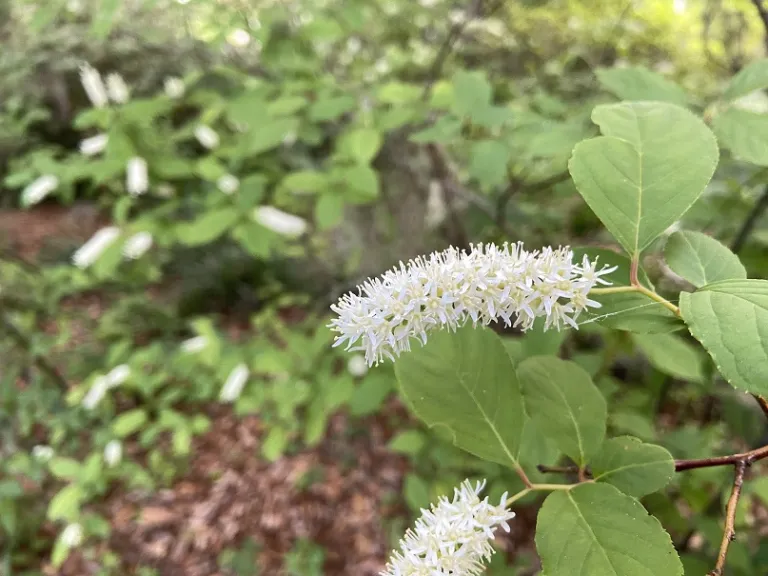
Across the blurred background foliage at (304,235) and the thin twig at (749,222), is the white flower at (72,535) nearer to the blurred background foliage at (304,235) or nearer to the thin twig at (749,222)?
the blurred background foliage at (304,235)

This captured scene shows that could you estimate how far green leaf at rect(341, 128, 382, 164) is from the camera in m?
1.53

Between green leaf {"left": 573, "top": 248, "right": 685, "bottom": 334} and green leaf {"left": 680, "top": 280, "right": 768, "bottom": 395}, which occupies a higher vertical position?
green leaf {"left": 680, "top": 280, "right": 768, "bottom": 395}

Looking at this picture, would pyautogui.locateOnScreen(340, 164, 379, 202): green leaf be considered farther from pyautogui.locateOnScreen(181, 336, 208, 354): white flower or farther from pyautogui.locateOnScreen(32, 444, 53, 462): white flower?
pyautogui.locateOnScreen(32, 444, 53, 462): white flower

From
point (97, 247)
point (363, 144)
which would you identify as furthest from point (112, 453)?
point (363, 144)

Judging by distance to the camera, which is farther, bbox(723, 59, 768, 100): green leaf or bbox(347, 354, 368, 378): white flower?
bbox(347, 354, 368, 378): white flower

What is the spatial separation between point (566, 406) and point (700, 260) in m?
0.24

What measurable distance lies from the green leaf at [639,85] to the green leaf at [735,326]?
528 mm

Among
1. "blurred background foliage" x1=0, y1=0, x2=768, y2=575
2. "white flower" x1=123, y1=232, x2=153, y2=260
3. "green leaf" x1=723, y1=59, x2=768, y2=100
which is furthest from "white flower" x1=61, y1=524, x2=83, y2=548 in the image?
"green leaf" x1=723, y1=59, x2=768, y2=100

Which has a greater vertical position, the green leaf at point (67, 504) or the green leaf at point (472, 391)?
the green leaf at point (472, 391)

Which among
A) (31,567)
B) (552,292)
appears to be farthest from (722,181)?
(31,567)

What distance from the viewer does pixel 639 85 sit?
3.11ft

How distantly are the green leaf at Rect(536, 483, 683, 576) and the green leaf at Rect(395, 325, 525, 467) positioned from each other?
0.10 meters

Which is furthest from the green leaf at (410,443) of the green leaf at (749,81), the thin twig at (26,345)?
the thin twig at (26,345)

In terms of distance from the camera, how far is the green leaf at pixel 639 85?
92 centimetres
